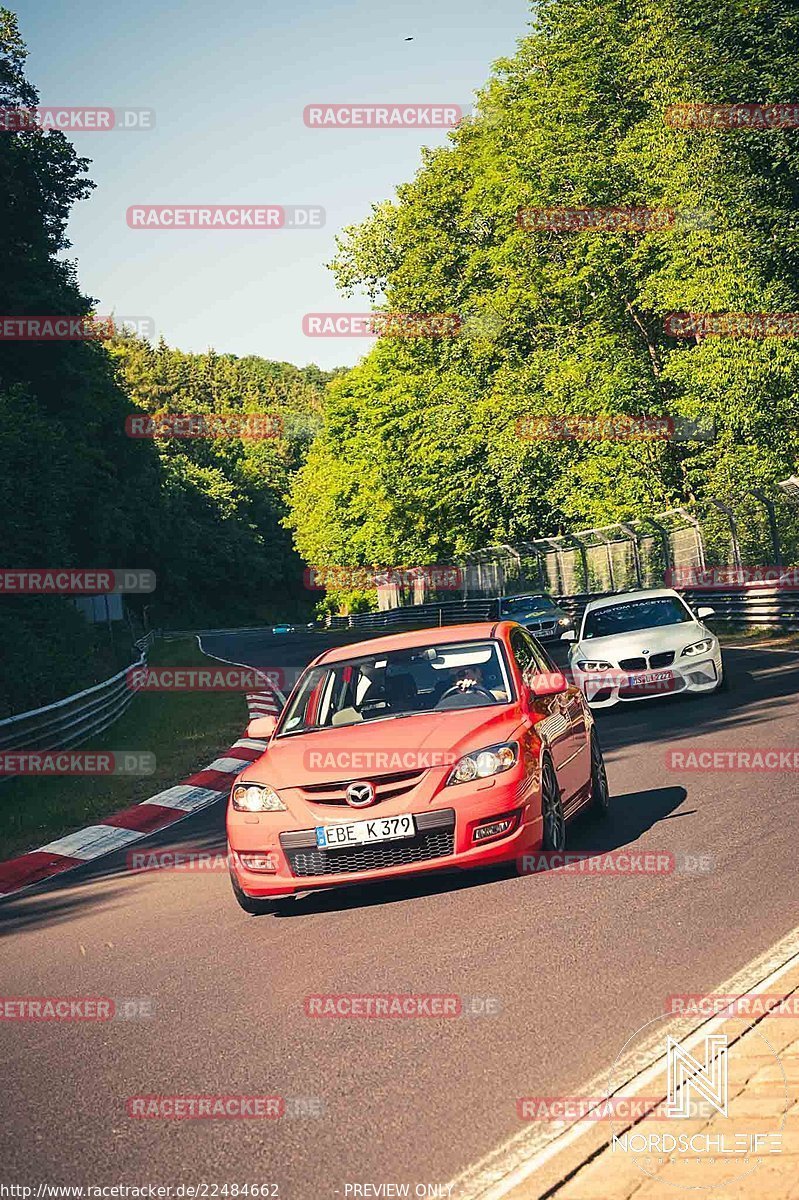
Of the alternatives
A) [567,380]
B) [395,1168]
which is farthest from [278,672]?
[395,1168]

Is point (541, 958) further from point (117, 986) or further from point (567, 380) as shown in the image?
point (567, 380)

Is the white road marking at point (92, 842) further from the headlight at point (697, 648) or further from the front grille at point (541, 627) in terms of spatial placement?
the front grille at point (541, 627)

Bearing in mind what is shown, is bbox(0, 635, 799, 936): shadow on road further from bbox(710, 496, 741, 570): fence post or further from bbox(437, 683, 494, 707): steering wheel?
bbox(710, 496, 741, 570): fence post

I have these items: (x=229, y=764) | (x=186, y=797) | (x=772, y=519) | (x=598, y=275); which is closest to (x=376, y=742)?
(x=186, y=797)

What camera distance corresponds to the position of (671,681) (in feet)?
59.9

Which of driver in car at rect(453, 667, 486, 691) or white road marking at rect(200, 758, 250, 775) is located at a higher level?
driver in car at rect(453, 667, 486, 691)

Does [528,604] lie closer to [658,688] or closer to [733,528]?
[733,528]

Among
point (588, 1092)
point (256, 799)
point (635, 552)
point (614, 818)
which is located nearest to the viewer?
point (588, 1092)

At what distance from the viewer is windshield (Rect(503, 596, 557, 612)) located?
37688mm

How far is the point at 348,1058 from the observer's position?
550 cm

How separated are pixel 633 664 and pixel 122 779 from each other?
21.5 ft

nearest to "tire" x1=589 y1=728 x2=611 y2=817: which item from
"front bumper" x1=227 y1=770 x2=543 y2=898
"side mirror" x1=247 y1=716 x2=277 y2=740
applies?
"front bumper" x1=227 y1=770 x2=543 y2=898

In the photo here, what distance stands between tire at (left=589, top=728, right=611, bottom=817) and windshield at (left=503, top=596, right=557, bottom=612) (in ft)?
88.5

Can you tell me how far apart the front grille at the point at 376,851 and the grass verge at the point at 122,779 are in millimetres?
5875
